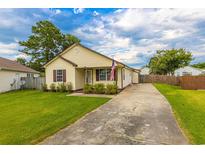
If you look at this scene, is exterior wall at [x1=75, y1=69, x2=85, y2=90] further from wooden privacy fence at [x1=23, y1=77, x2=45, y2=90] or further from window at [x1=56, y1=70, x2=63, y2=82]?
wooden privacy fence at [x1=23, y1=77, x2=45, y2=90]

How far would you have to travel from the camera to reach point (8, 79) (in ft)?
60.3

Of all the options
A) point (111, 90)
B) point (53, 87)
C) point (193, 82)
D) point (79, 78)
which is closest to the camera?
point (111, 90)

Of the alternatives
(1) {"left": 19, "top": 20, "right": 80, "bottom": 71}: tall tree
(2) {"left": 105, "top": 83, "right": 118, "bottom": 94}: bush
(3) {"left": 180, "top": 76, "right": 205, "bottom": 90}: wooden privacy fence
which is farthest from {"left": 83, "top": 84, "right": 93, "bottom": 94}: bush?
(1) {"left": 19, "top": 20, "right": 80, "bottom": 71}: tall tree

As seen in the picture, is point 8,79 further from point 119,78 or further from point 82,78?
point 119,78

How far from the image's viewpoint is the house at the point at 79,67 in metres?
16.1

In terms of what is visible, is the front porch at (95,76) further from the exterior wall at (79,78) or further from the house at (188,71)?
the house at (188,71)

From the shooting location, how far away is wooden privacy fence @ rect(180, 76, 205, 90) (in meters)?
20.1

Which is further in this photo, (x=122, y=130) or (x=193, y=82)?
(x=193, y=82)

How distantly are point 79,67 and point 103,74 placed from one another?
2.35 metres

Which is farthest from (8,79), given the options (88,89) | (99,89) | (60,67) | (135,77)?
(135,77)

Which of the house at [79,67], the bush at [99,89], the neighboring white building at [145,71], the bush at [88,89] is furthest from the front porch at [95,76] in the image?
the neighboring white building at [145,71]
